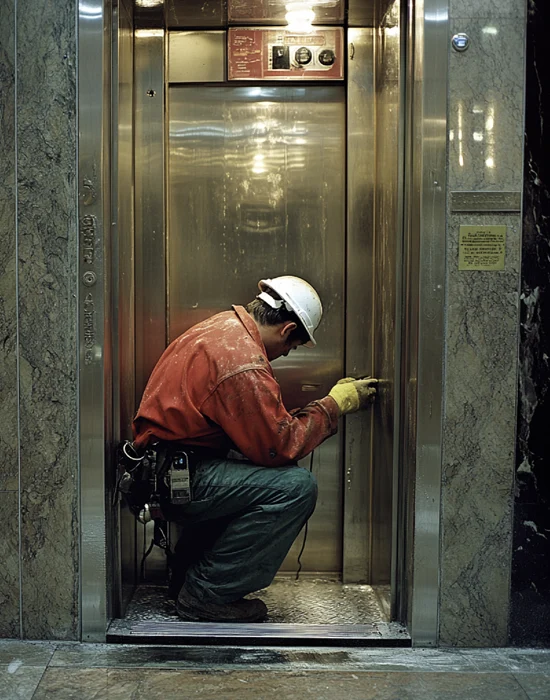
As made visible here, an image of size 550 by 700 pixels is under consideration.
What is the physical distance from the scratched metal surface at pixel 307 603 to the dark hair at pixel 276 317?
1.22 meters

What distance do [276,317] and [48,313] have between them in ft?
3.20

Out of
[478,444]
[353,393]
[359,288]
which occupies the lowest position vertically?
[478,444]

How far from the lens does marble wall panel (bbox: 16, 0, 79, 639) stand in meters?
3.51

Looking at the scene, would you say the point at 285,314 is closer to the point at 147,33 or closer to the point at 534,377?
the point at 534,377

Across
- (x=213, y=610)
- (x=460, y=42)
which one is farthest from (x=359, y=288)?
(x=213, y=610)

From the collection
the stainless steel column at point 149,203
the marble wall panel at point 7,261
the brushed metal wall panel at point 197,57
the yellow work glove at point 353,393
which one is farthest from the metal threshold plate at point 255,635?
the brushed metal wall panel at point 197,57

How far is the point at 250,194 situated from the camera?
4.37 metres

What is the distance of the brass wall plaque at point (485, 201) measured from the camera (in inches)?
138

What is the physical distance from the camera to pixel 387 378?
398 centimetres

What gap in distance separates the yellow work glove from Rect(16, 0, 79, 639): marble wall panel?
3.91 ft

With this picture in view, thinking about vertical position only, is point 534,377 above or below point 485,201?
below

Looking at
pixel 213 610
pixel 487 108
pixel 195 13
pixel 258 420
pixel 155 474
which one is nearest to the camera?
pixel 487 108

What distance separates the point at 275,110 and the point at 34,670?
2.74 meters

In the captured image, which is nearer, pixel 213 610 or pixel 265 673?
pixel 265 673
